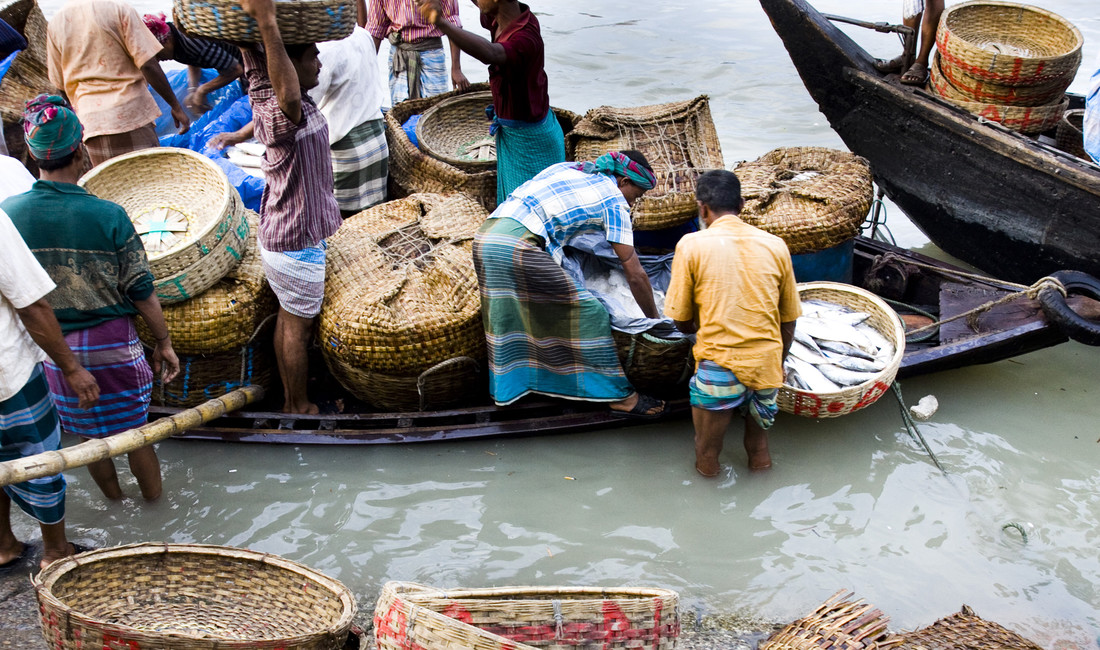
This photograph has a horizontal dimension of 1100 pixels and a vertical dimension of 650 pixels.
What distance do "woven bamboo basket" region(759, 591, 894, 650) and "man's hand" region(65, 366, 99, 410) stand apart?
2.62 metres

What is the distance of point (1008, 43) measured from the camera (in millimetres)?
6039

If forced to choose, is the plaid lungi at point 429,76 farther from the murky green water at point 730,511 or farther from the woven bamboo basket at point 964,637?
the woven bamboo basket at point 964,637

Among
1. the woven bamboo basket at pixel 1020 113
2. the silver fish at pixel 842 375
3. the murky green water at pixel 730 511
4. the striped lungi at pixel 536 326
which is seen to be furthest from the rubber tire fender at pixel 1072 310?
the striped lungi at pixel 536 326

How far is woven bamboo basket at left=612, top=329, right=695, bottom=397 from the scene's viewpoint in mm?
4160

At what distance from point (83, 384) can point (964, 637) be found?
10.8 feet

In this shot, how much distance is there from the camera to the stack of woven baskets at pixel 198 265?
406cm

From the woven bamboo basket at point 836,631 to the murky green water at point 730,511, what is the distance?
0.91 feet

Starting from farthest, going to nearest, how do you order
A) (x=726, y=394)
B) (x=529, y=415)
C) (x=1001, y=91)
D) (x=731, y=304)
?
(x=1001, y=91) → (x=529, y=415) → (x=726, y=394) → (x=731, y=304)

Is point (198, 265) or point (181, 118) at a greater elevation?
point (181, 118)

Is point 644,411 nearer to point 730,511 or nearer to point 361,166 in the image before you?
point 730,511

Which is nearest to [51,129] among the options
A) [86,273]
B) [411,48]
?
[86,273]

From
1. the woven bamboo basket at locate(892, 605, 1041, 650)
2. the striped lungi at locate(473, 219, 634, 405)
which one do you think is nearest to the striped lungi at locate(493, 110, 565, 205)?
the striped lungi at locate(473, 219, 634, 405)

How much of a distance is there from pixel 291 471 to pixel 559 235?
1703 millimetres

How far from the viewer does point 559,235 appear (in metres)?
4.11
